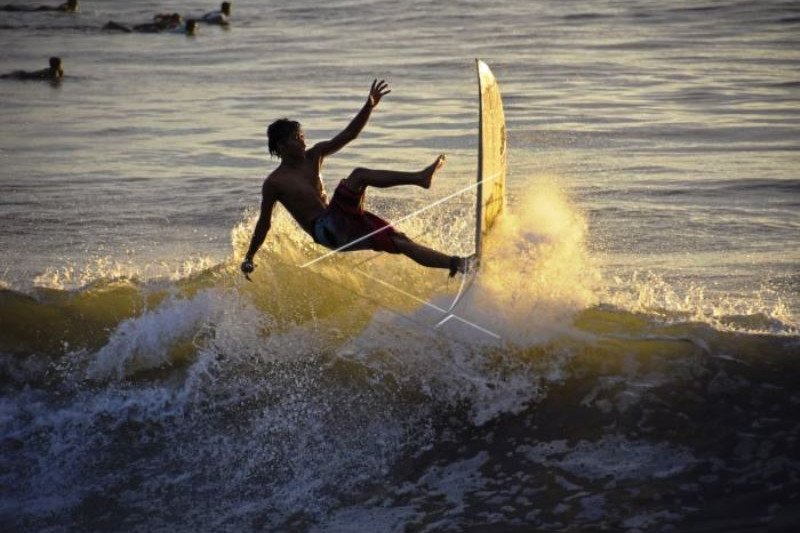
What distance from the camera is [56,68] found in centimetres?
2281

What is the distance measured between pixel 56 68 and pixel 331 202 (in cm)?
1713

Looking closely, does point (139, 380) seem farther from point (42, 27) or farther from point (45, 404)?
point (42, 27)

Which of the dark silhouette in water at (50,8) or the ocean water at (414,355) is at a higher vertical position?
the dark silhouette in water at (50,8)

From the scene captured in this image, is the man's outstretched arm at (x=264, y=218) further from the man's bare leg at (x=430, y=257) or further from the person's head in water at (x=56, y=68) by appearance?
the person's head in water at (x=56, y=68)

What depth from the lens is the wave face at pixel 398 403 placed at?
644 cm

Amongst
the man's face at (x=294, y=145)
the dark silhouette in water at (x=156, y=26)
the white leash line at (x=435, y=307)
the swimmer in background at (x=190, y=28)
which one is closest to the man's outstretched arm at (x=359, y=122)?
the man's face at (x=294, y=145)

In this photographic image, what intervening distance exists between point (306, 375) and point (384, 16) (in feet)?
83.7

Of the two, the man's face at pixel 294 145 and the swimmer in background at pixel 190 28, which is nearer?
the man's face at pixel 294 145

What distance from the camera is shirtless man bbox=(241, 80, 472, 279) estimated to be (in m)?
7.15

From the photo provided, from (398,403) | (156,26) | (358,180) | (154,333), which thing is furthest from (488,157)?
(156,26)

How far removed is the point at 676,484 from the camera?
20.7ft

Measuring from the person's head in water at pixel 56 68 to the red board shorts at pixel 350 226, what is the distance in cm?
1684

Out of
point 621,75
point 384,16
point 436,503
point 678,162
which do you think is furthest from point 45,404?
point 384,16

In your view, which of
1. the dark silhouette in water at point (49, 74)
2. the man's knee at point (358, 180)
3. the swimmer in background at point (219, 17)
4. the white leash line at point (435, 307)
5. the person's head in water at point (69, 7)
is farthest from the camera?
the person's head in water at point (69, 7)
